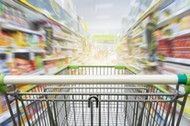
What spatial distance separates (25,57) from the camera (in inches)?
46.2

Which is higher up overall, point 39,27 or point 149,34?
point 39,27

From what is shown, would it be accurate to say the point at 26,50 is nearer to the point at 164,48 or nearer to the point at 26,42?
the point at 26,42

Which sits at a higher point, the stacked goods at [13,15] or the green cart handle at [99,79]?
the stacked goods at [13,15]

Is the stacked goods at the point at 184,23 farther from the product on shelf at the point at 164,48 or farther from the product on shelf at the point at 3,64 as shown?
Result: the product on shelf at the point at 3,64

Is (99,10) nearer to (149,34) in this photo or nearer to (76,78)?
(149,34)

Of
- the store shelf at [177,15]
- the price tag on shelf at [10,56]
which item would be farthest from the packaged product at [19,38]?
the store shelf at [177,15]

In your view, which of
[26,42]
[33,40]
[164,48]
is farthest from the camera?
[33,40]

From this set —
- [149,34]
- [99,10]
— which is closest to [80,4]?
[99,10]

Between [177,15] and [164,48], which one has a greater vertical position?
[177,15]

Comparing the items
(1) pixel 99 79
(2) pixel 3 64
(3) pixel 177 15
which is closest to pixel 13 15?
(2) pixel 3 64

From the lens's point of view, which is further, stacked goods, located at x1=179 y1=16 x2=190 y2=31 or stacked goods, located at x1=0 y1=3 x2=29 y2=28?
stacked goods, located at x1=0 y1=3 x2=29 y2=28

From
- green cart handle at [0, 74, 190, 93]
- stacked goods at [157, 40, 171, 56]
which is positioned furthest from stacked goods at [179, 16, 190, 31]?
green cart handle at [0, 74, 190, 93]

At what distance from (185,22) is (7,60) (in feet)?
4.13

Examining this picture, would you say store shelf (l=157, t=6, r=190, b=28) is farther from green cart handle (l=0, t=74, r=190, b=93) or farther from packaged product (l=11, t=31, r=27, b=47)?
packaged product (l=11, t=31, r=27, b=47)
